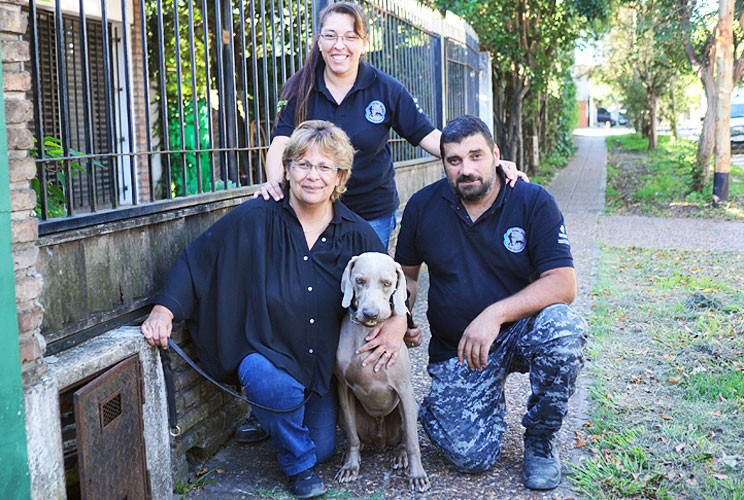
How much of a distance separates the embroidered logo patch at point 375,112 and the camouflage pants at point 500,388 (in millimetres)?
1579

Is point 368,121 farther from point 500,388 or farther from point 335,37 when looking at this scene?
point 500,388

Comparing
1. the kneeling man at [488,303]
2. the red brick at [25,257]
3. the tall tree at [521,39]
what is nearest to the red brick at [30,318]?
the red brick at [25,257]

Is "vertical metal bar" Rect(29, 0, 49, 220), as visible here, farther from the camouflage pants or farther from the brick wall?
the camouflage pants

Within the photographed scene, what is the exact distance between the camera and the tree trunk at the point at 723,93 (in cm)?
1340

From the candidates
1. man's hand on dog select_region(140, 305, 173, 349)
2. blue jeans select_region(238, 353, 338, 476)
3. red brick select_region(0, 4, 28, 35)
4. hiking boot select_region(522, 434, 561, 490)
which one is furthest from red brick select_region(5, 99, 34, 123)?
hiking boot select_region(522, 434, 561, 490)

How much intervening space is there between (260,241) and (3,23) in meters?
1.54

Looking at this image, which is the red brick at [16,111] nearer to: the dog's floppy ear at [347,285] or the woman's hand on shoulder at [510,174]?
the dog's floppy ear at [347,285]

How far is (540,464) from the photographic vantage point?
3.74 meters

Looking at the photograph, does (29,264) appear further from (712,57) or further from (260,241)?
(712,57)

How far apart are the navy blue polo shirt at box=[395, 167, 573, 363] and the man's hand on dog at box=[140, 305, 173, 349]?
1.43 metres

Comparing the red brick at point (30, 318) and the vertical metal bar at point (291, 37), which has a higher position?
the vertical metal bar at point (291, 37)

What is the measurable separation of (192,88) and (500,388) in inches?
101

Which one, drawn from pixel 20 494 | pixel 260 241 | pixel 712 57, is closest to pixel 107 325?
pixel 260 241

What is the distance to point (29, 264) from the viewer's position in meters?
2.78
